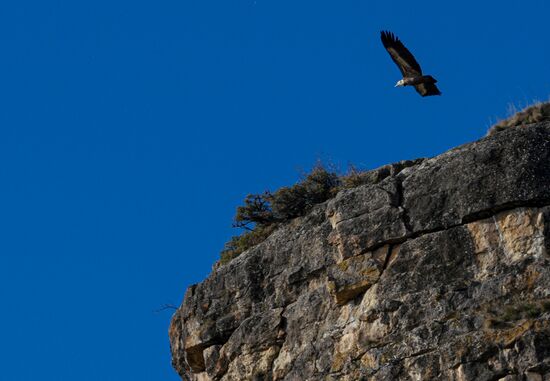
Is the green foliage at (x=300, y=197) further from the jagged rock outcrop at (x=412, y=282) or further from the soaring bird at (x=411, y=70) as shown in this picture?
the soaring bird at (x=411, y=70)

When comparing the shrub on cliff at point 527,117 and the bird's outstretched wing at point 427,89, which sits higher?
the bird's outstretched wing at point 427,89

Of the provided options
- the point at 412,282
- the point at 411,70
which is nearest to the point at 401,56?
the point at 411,70

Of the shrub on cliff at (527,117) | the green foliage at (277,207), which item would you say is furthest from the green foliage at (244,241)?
the shrub on cliff at (527,117)

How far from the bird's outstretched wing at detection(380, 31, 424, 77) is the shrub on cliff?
6.69 ft

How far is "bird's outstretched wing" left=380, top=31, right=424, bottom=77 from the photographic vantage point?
2690 cm

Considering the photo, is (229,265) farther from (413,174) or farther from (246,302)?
(413,174)

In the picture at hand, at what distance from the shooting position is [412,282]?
2431cm

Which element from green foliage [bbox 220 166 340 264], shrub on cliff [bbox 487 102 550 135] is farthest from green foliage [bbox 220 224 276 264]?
shrub on cliff [bbox 487 102 550 135]

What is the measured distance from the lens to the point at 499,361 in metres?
22.4

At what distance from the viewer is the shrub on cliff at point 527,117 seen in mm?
26094

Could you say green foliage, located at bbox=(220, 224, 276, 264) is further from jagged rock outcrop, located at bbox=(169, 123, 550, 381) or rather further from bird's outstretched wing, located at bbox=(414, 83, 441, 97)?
bird's outstretched wing, located at bbox=(414, 83, 441, 97)

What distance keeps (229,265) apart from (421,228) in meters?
4.95

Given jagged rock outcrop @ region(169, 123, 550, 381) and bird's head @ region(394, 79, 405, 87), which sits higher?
bird's head @ region(394, 79, 405, 87)

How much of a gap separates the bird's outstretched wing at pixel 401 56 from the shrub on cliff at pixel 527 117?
2.04 metres
